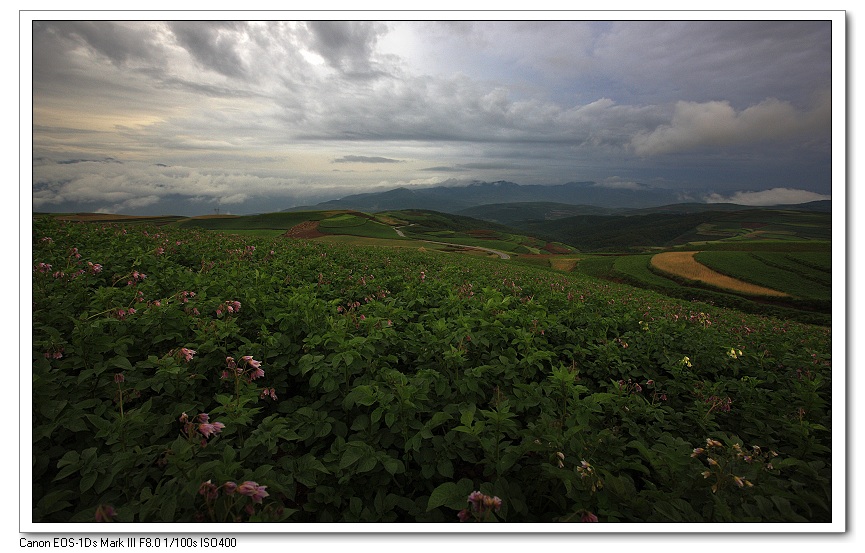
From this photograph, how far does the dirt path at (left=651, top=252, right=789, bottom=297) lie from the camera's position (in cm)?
851

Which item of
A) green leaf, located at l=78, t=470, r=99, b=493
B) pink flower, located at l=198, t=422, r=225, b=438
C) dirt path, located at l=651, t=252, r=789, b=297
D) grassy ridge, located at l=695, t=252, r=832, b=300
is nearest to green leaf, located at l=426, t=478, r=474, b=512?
pink flower, located at l=198, t=422, r=225, b=438

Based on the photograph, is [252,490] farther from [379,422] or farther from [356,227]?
[356,227]

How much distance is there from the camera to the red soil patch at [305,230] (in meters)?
11.7

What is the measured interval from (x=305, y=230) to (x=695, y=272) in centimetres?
1298

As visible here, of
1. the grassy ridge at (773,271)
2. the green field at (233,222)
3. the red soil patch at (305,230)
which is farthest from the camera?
the red soil patch at (305,230)

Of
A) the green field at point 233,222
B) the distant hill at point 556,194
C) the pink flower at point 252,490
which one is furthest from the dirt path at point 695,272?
the green field at point 233,222

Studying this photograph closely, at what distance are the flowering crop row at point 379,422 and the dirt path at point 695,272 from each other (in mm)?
5496

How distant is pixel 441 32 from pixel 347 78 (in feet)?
3.84

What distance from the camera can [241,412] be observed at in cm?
183

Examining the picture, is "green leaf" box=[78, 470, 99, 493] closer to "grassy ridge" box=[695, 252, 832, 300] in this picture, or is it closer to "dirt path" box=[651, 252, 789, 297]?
"grassy ridge" box=[695, 252, 832, 300]

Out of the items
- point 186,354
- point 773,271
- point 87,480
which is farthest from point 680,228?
point 87,480

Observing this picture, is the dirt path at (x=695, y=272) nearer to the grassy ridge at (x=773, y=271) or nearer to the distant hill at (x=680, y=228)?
the grassy ridge at (x=773, y=271)

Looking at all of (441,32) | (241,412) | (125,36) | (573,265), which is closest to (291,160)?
(125,36)

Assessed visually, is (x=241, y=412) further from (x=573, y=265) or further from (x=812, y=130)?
(x=573, y=265)
